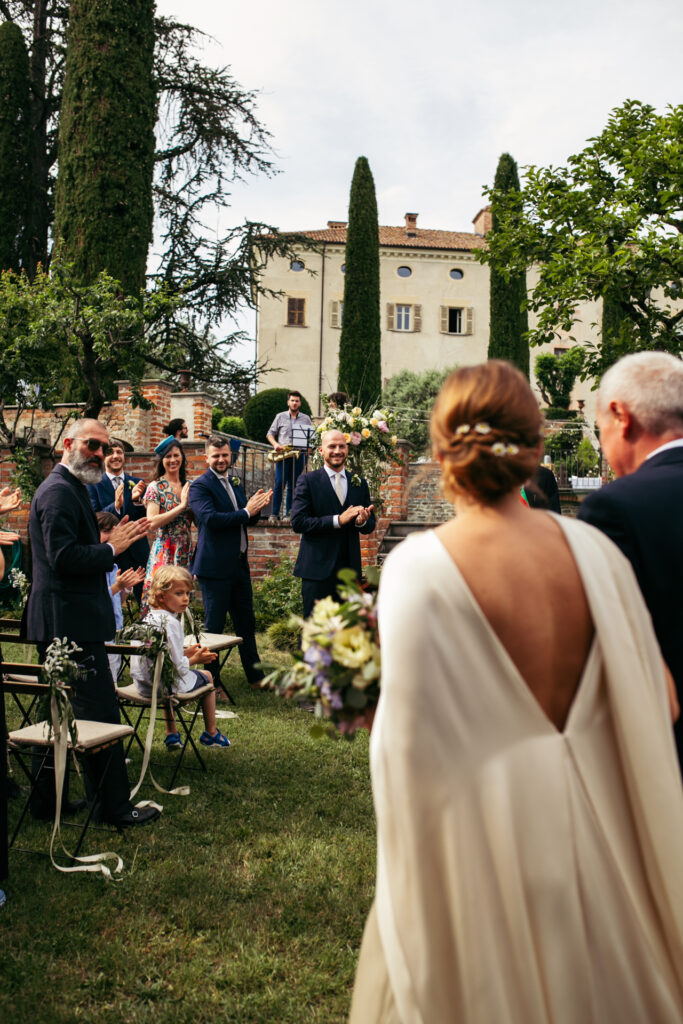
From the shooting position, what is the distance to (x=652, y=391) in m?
2.46

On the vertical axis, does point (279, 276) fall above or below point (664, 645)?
above

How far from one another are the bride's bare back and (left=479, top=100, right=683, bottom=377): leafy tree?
9934mm

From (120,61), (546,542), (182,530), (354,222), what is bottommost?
(182,530)

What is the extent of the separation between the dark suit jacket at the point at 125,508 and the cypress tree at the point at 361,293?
24.5m

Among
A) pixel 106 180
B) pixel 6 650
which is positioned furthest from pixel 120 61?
pixel 6 650

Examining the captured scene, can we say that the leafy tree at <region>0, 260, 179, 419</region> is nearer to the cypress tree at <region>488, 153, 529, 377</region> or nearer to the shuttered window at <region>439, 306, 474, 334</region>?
the cypress tree at <region>488, 153, 529, 377</region>

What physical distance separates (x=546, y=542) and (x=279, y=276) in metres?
41.5

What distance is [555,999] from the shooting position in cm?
164

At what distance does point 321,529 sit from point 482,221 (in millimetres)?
42193

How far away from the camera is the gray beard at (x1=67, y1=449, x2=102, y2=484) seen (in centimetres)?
441

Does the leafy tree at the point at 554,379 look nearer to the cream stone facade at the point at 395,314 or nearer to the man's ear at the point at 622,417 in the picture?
the cream stone facade at the point at 395,314

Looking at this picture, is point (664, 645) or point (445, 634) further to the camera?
point (664, 645)

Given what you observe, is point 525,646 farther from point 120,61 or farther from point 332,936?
point 120,61

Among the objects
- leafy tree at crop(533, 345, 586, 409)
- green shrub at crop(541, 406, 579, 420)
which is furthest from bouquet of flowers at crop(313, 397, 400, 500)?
leafy tree at crop(533, 345, 586, 409)
